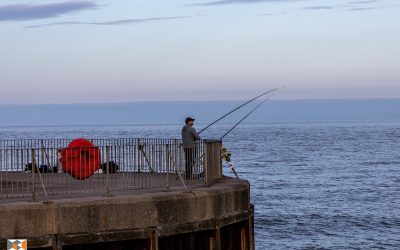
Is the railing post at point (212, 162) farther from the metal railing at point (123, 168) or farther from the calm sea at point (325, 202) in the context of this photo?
the calm sea at point (325, 202)

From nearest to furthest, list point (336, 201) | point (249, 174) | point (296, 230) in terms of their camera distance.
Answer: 1. point (296, 230)
2. point (336, 201)
3. point (249, 174)

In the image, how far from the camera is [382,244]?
38.3 metres

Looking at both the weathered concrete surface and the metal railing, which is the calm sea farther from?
the weathered concrete surface

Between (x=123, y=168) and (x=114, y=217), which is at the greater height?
(x=123, y=168)

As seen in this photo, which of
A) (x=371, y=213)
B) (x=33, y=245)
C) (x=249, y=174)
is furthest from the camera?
(x=249, y=174)

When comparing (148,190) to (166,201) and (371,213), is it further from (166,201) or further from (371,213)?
(371,213)

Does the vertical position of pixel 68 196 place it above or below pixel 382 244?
above

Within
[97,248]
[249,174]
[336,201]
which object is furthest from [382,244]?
[249,174]

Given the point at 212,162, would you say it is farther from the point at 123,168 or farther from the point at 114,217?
the point at 114,217

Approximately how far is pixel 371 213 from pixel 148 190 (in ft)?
103

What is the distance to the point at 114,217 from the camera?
15891mm

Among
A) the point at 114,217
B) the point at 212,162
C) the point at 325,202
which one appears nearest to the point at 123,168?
the point at 212,162

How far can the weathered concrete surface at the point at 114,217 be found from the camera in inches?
598

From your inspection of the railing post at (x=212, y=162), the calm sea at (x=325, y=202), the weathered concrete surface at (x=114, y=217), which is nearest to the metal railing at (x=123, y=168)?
the railing post at (x=212, y=162)
